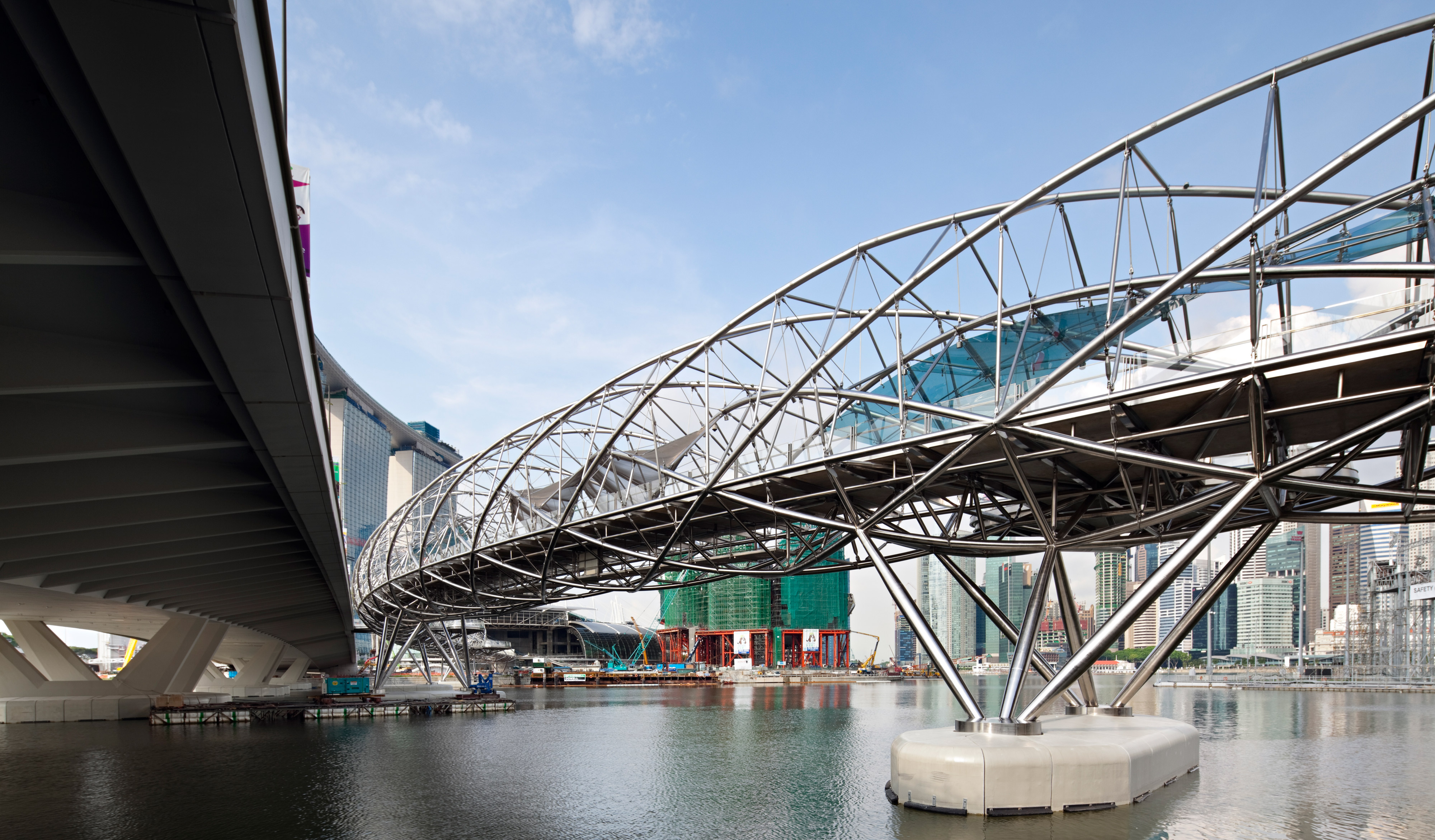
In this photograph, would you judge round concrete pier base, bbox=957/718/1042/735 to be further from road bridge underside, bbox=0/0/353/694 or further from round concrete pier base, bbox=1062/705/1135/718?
road bridge underside, bbox=0/0/353/694

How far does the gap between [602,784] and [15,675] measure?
37.2 meters

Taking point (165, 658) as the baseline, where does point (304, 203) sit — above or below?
above

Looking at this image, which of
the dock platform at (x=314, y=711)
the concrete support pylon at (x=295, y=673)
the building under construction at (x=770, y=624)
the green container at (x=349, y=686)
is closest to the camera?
the dock platform at (x=314, y=711)

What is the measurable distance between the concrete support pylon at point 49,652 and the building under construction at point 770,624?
126016 mm

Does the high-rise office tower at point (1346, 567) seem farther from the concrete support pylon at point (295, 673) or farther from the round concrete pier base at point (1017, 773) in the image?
the concrete support pylon at point (295, 673)

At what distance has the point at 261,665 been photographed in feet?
247

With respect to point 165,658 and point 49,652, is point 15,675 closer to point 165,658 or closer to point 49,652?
point 49,652

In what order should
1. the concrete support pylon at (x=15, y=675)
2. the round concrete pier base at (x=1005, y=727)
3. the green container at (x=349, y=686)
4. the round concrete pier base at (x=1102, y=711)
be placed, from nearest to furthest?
the round concrete pier base at (x=1005, y=727), the round concrete pier base at (x=1102, y=711), the concrete support pylon at (x=15, y=675), the green container at (x=349, y=686)

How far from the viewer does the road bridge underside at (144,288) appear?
6.58m

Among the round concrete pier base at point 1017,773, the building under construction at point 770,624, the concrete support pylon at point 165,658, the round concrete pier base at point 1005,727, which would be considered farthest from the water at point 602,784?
the building under construction at point 770,624

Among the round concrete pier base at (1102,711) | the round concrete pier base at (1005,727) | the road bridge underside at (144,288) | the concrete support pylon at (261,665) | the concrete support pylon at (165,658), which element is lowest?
the concrete support pylon at (261,665)

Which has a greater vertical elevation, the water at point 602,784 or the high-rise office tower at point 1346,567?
the water at point 602,784

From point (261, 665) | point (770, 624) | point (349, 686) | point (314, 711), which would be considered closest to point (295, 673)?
point (261, 665)

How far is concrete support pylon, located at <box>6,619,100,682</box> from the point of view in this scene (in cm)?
4669
